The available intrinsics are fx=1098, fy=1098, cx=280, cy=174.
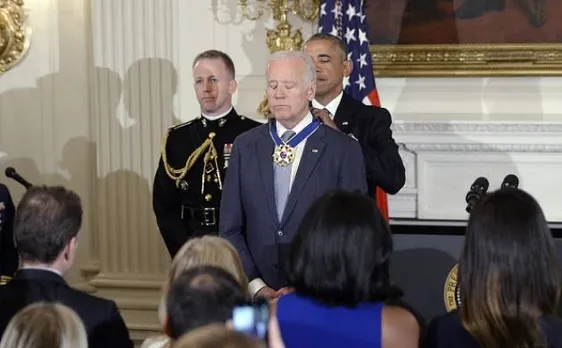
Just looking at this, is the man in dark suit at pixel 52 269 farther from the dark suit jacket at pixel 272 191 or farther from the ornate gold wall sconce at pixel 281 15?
the ornate gold wall sconce at pixel 281 15

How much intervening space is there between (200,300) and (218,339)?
2.05ft

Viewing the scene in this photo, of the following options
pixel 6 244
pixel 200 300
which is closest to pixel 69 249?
Result: pixel 200 300

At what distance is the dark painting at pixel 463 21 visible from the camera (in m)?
6.09

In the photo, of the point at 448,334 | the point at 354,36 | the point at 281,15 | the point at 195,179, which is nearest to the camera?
the point at 448,334

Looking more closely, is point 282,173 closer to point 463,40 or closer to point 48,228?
point 48,228

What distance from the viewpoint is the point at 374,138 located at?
470 centimetres

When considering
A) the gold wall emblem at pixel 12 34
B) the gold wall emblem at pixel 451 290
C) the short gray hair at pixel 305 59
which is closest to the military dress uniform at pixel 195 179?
the short gray hair at pixel 305 59

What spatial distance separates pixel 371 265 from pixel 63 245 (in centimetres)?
91

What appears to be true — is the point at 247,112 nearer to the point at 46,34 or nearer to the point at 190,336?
the point at 46,34

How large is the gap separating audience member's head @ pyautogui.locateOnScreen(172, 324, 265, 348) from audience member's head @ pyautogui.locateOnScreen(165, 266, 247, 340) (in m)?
0.54

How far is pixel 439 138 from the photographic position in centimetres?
611

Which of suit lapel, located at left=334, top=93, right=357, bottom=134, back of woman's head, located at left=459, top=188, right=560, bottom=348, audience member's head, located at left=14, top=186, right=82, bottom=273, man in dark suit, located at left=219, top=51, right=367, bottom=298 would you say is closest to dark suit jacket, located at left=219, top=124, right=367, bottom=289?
man in dark suit, located at left=219, top=51, right=367, bottom=298

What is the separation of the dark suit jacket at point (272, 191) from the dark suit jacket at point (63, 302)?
1.18 meters

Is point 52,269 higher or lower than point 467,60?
lower
